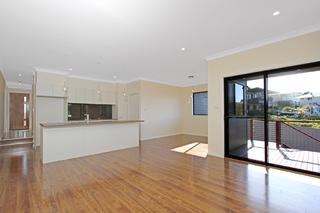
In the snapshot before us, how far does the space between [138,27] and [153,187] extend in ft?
9.16

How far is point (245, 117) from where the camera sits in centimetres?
435

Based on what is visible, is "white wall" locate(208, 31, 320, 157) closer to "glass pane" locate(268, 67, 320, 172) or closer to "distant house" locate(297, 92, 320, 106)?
"glass pane" locate(268, 67, 320, 172)

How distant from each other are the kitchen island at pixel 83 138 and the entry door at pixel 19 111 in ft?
23.5

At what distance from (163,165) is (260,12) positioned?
3421 millimetres

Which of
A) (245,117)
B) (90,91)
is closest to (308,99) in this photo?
(245,117)

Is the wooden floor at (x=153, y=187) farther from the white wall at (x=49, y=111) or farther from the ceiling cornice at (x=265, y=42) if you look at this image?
the ceiling cornice at (x=265, y=42)

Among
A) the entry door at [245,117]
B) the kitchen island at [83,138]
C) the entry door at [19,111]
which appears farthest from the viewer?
the entry door at [19,111]

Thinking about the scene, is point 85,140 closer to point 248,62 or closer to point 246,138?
point 246,138

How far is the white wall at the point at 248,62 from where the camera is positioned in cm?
327

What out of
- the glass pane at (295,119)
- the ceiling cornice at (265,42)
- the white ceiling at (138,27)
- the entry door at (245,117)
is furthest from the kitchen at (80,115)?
the glass pane at (295,119)

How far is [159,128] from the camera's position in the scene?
8.12 m

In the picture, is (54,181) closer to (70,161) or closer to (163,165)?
(70,161)

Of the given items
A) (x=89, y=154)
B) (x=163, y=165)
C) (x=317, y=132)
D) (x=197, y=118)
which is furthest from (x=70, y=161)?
(x=197, y=118)

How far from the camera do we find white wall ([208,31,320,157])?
3273 millimetres
